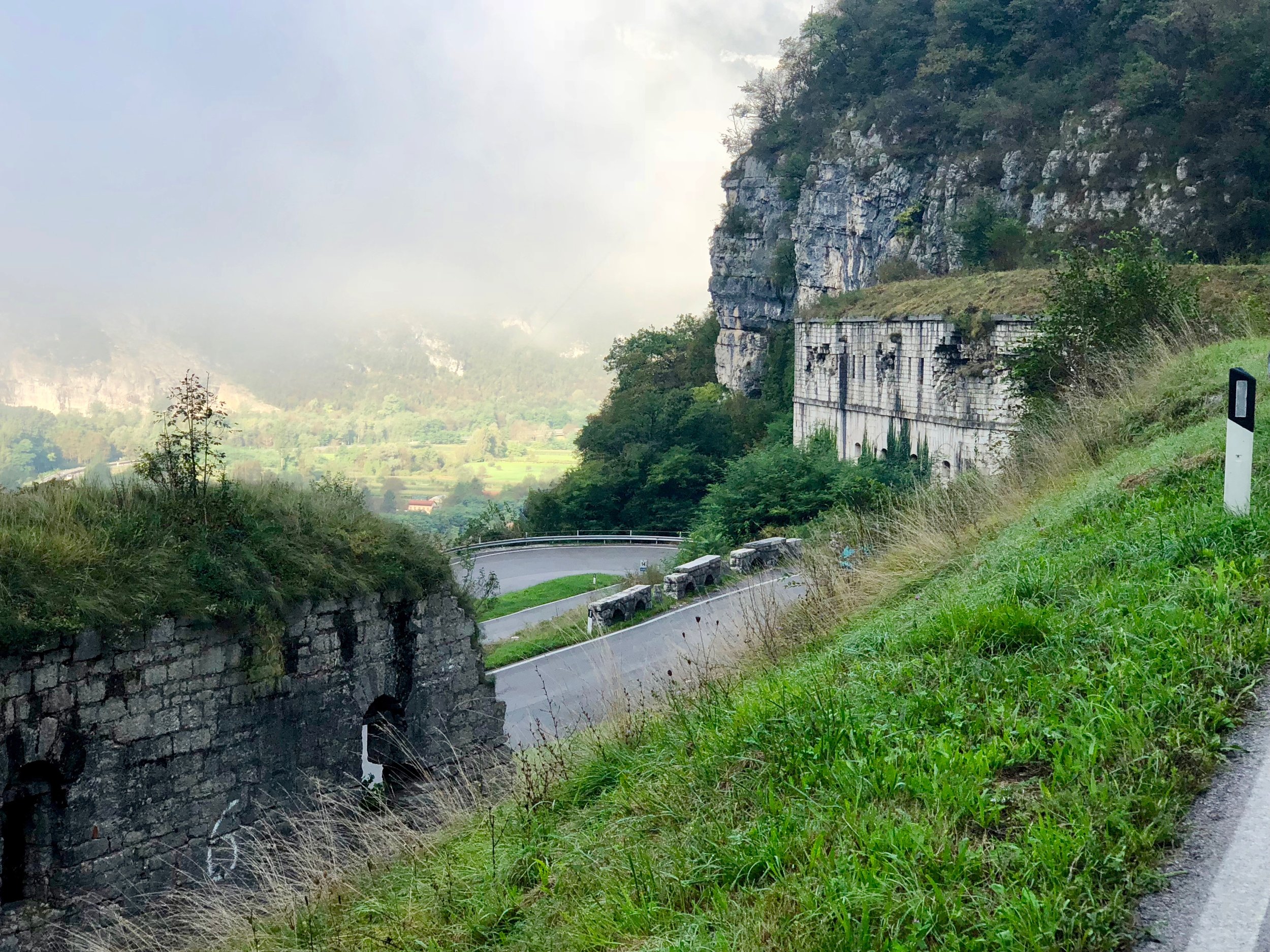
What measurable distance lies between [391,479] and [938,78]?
5493 centimetres

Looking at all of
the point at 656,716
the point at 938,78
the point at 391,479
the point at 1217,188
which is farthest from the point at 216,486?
the point at 391,479

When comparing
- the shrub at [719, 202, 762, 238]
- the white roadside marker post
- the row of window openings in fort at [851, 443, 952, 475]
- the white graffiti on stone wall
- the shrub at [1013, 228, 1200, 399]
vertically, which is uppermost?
the shrub at [719, 202, 762, 238]

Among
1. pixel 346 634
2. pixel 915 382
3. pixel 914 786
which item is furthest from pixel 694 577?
pixel 914 786

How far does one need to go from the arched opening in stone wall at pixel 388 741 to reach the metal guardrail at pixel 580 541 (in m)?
27.6

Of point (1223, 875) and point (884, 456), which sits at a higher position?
point (1223, 875)

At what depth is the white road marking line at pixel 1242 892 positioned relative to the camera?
269 centimetres

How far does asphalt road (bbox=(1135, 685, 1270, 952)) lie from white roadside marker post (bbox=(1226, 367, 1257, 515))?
9.01 ft

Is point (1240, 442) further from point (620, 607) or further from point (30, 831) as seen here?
point (620, 607)

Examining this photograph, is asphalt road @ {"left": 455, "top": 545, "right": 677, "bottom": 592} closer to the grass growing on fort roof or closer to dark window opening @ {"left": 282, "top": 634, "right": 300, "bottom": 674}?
the grass growing on fort roof

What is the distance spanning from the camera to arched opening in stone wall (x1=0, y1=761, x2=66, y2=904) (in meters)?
7.11

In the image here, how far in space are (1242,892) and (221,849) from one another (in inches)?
283

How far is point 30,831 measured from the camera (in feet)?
23.6

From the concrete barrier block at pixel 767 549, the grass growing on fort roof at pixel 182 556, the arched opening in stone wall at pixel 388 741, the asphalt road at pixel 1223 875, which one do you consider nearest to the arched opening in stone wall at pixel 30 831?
the grass growing on fort roof at pixel 182 556

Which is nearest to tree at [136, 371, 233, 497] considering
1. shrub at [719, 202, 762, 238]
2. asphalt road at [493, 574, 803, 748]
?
asphalt road at [493, 574, 803, 748]
